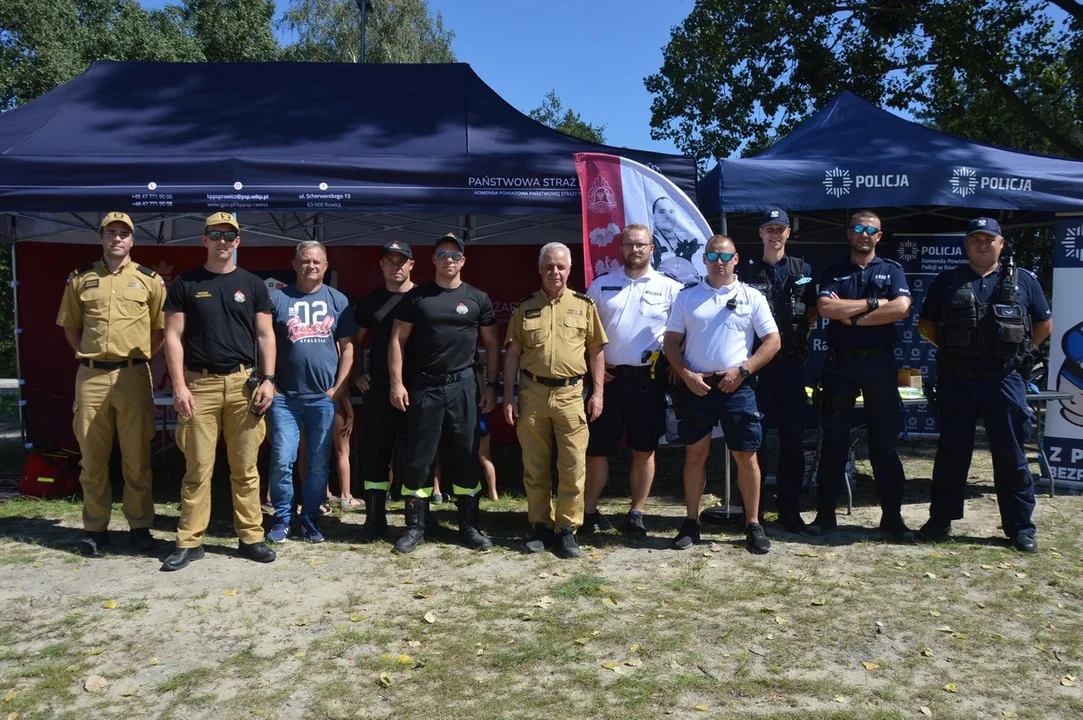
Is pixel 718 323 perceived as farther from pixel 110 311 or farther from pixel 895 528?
pixel 110 311

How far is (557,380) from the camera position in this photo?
4.79 meters

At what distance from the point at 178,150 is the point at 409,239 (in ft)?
8.74

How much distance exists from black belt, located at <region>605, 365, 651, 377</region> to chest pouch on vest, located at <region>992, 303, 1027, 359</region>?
206 centimetres

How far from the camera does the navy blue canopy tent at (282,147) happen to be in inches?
224

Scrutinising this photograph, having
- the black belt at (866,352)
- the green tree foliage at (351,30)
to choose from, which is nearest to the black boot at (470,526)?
the black belt at (866,352)

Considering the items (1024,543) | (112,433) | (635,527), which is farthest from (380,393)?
(1024,543)

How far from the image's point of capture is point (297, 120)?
679cm

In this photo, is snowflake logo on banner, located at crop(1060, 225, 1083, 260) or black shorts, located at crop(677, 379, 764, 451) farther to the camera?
snowflake logo on banner, located at crop(1060, 225, 1083, 260)

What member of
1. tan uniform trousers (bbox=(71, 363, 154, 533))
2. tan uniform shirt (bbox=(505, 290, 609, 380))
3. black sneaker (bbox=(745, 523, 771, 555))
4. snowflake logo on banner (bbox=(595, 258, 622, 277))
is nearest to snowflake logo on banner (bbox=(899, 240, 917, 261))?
snowflake logo on banner (bbox=(595, 258, 622, 277))

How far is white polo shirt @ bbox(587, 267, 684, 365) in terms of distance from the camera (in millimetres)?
5031

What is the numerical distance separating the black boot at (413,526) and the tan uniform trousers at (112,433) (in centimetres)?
156

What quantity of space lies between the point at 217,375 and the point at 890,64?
47.3ft

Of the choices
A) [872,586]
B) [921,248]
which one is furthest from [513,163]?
[921,248]

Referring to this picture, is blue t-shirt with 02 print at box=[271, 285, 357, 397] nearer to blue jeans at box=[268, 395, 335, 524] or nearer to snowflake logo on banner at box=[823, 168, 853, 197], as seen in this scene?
blue jeans at box=[268, 395, 335, 524]
